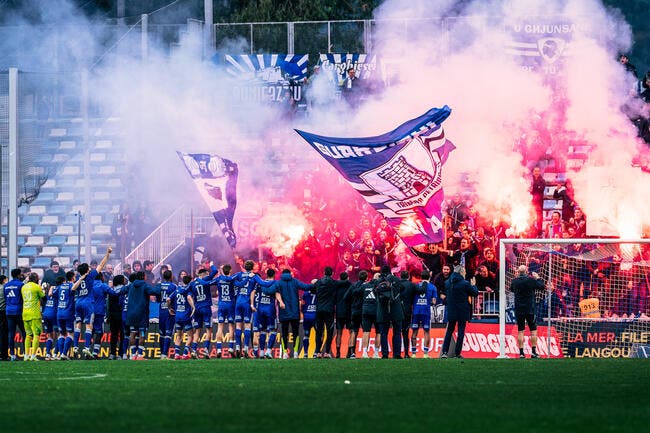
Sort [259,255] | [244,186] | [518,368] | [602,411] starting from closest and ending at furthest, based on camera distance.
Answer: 1. [602,411]
2. [518,368]
3. [259,255]
4. [244,186]

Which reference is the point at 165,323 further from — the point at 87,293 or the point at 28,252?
the point at 28,252

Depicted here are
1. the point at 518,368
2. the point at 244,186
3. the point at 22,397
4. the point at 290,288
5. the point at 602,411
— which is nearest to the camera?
the point at 602,411

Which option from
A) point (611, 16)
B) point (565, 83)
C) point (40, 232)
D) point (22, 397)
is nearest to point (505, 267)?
point (565, 83)

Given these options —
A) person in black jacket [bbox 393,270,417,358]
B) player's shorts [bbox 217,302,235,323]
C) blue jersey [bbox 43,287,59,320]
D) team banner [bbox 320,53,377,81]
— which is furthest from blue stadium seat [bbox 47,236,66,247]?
person in black jacket [bbox 393,270,417,358]

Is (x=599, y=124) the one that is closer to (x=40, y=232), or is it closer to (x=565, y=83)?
(x=565, y=83)

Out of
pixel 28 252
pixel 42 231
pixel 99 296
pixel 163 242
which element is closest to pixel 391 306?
pixel 99 296

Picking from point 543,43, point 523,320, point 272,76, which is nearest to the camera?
point 523,320

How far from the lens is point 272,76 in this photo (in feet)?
94.5

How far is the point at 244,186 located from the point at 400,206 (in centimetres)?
632

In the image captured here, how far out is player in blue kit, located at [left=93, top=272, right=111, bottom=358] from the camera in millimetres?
20750

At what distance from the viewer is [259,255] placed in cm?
2669

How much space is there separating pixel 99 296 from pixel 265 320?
2764 mm

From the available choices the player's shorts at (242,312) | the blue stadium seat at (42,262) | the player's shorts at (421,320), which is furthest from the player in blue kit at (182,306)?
the blue stadium seat at (42,262)

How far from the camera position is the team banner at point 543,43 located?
27641 mm
